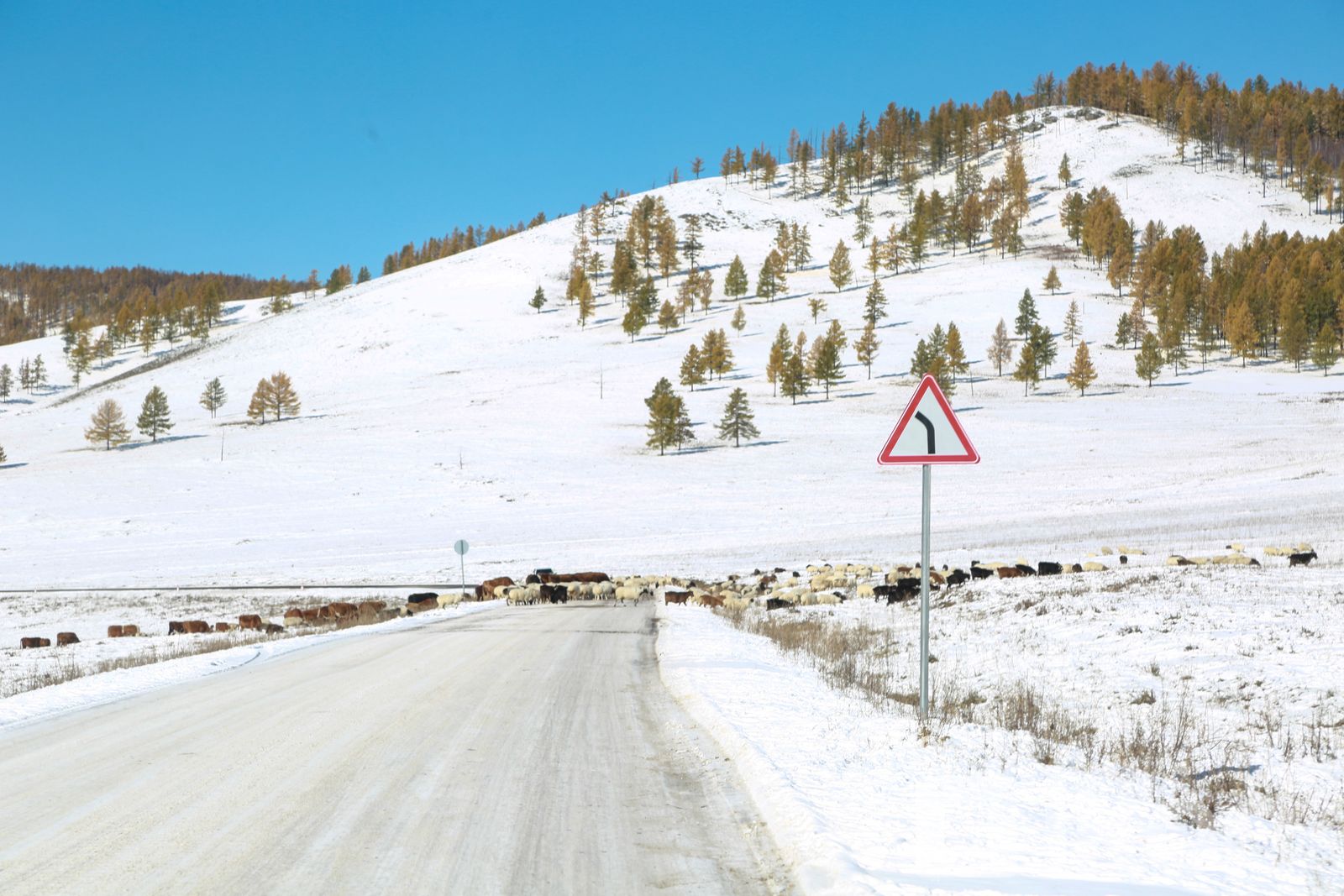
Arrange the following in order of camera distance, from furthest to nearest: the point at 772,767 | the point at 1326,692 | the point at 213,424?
the point at 213,424, the point at 1326,692, the point at 772,767

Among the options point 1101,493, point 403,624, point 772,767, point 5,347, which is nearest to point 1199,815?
point 772,767

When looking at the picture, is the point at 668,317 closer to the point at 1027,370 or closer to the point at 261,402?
the point at 1027,370

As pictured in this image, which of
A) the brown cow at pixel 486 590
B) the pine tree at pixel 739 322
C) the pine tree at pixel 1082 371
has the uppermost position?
the pine tree at pixel 739 322

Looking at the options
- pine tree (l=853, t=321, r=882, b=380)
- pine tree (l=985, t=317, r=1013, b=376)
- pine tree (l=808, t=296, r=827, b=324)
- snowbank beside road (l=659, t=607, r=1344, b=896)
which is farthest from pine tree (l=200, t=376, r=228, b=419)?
snowbank beside road (l=659, t=607, r=1344, b=896)

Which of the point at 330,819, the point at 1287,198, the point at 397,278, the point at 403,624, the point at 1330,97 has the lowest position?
the point at 403,624

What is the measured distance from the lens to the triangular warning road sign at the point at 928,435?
761 cm

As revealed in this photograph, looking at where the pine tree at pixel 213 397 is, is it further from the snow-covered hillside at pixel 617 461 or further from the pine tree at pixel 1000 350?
the pine tree at pixel 1000 350

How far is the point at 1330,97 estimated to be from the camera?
196375mm

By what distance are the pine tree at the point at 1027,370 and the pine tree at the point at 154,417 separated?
318ft

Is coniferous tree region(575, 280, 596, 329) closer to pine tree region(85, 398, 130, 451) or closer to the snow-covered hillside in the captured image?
the snow-covered hillside

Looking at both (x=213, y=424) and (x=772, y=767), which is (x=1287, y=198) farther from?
(x=772, y=767)

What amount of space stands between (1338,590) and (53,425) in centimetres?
13115

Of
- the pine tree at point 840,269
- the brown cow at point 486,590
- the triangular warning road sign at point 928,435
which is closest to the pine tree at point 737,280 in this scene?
the pine tree at point 840,269

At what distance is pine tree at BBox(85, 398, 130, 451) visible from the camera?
9425 centimetres
